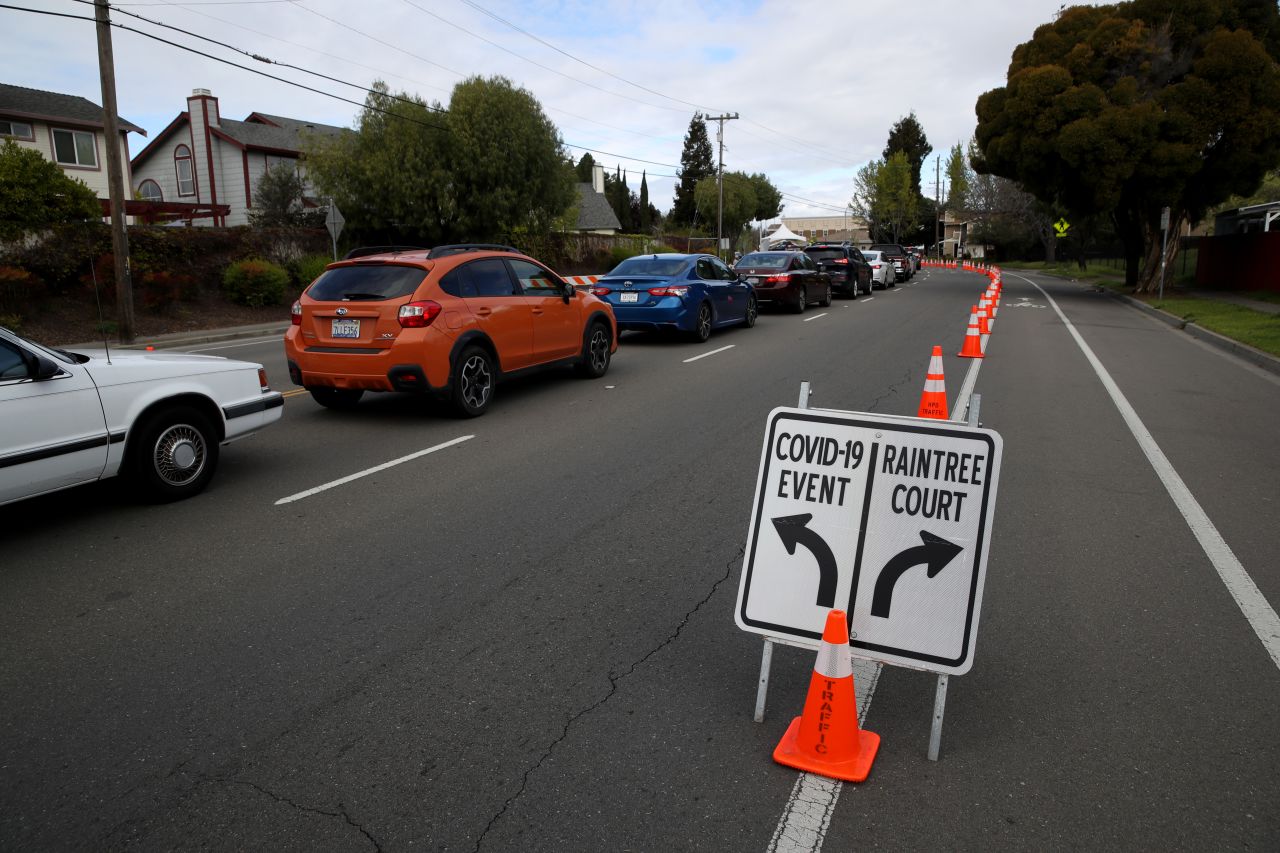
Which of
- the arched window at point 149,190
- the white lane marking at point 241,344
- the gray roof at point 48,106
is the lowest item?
the white lane marking at point 241,344

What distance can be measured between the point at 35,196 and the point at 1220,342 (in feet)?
78.8

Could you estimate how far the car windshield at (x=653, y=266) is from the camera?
51.0ft

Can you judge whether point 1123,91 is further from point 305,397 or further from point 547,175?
point 305,397

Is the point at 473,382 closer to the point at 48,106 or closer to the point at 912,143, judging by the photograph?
the point at 48,106

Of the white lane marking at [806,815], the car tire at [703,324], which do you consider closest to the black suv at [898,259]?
the car tire at [703,324]

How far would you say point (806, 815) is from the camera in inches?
116

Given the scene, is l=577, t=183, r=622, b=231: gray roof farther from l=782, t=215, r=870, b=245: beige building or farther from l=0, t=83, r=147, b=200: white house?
l=782, t=215, r=870, b=245: beige building

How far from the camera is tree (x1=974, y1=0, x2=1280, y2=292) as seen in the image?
26.3 m

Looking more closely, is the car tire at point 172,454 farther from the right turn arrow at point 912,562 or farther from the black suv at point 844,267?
the black suv at point 844,267

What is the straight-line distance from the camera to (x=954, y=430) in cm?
338

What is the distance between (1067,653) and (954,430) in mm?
1403

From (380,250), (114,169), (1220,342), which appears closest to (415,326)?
(380,250)

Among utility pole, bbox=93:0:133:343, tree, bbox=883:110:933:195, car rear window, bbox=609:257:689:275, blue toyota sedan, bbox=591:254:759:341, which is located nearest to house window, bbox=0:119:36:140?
utility pole, bbox=93:0:133:343

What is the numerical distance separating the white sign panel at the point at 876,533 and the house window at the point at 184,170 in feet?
150
